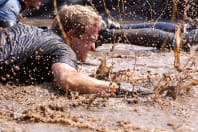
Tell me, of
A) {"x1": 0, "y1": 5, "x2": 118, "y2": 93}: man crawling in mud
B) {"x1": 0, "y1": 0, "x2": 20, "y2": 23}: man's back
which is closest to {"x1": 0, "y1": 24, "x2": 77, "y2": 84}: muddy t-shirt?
{"x1": 0, "y1": 5, "x2": 118, "y2": 93}: man crawling in mud

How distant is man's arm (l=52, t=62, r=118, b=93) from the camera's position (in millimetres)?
3891

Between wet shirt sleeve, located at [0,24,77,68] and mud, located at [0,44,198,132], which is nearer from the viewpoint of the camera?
mud, located at [0,44,198,132]

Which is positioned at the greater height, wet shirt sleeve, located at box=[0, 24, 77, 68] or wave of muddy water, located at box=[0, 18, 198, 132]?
wet shirt sleeve, located at box=[0, 24, 77, 68]

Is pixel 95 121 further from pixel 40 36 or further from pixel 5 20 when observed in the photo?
pixel 5 20

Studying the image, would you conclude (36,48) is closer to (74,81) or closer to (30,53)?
(30,53)

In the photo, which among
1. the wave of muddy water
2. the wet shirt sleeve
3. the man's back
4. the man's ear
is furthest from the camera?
the man's back

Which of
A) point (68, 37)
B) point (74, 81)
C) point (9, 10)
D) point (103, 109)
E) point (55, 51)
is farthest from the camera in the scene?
point (9, 10)

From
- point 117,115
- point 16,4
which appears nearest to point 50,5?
point 16,4

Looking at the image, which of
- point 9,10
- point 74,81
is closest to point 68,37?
point 74,81

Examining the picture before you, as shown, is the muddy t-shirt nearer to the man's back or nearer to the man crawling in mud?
the man crawling in mud

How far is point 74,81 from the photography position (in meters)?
3.89

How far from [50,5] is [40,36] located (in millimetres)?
7768

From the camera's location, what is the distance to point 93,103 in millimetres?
3826

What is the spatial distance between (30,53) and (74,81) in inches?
16.6
